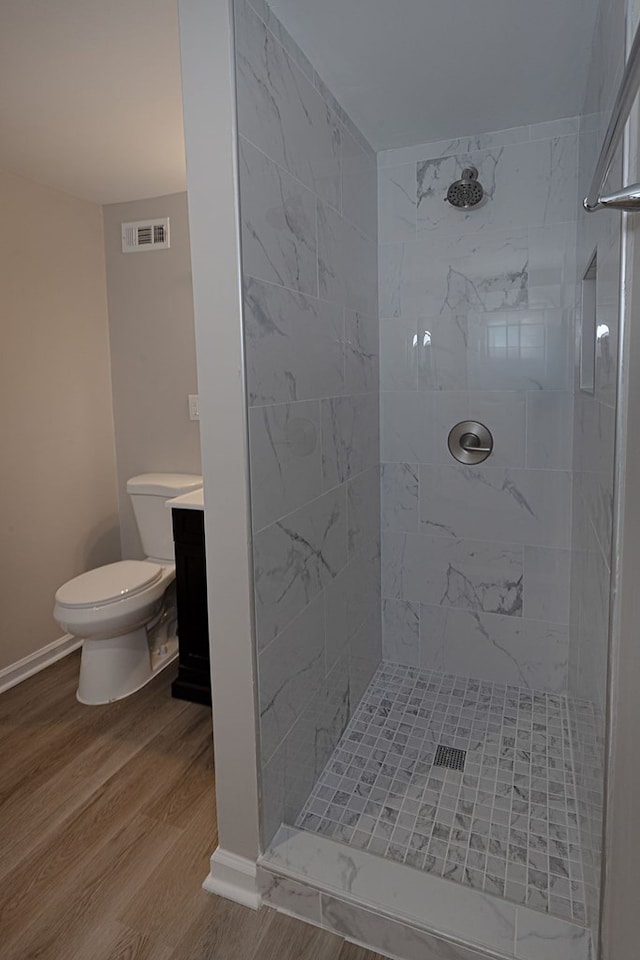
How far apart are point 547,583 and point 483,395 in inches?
30.2

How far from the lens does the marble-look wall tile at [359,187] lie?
77.4 inches

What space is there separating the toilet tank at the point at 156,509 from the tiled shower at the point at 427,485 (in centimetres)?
100

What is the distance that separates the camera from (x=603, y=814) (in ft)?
3.64

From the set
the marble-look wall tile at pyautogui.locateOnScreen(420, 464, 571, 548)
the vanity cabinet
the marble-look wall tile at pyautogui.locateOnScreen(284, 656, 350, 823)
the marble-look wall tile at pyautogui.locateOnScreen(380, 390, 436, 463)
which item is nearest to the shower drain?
the marble-look wall tile at pyautogui.locateOnScreen(284, 656, 350, 823)

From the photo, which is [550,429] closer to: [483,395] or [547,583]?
[483,395]

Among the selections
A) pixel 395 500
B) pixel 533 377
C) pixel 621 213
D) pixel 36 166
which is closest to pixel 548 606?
pixel 395 500

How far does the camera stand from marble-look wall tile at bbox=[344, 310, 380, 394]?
6.64ft

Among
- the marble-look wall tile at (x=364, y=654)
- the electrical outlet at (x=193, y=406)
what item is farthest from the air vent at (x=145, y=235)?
the marble-look wall tile at (x=364, y=654)

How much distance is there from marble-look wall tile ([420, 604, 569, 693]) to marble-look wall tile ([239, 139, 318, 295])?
57.9 inches

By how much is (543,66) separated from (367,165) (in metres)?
0.67

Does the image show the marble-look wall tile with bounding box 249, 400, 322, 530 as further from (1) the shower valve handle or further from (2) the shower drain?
(2) the shower drain

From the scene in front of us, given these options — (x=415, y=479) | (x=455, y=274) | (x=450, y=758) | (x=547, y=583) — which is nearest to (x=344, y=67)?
(x=455, y=274)

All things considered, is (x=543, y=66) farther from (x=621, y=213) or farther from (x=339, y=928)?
(x=339, y=928)

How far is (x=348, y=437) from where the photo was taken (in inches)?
80.4
